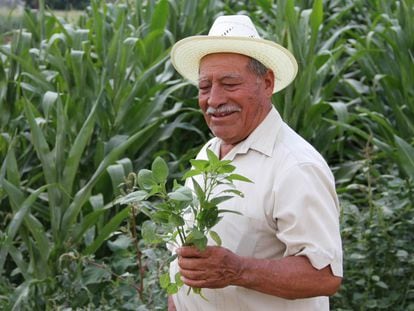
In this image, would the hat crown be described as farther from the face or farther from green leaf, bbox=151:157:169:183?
green leaf, bbox=151:157:169:183

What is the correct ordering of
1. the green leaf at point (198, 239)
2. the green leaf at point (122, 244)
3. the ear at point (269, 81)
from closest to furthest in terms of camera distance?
1. the green leaf at point (198, 239)
2. the ear at point (269, 81)
3. the green leaf at point (122, 244)

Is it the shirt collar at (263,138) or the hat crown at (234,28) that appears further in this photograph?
the hat crown at (234,28)

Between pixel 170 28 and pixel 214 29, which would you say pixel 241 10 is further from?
pixel 214 29

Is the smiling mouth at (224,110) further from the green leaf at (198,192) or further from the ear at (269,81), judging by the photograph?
the green leaf at (198,192)

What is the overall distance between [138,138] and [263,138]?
2536 mm

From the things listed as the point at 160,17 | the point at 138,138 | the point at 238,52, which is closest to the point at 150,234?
the point at 238,52

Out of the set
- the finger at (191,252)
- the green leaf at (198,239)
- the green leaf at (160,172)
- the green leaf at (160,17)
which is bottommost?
the green leaf at (160,17)

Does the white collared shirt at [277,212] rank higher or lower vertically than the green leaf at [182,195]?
lower

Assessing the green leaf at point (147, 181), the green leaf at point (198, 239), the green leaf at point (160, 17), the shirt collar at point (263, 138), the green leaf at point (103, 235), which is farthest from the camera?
the green leaf at point (160, 17)

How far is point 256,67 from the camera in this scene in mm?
2861

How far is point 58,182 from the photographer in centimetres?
461

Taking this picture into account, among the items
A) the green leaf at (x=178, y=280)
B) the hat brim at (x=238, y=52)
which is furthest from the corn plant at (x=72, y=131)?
the green leaf at (x=178, y=280)

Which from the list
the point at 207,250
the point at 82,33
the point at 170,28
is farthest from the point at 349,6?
the point at 207,250

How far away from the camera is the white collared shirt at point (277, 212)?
8.55 feet
